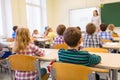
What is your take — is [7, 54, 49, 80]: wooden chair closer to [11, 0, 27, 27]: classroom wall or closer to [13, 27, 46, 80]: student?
[13, 27, 46, 80]: student

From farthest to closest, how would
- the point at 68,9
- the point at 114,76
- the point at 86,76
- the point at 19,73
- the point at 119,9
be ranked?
the point at 68,9
the point at 119,9
the point at 19,73
the point at 114,76
the point at 86,76

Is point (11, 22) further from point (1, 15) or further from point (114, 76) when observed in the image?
point (114, 76)

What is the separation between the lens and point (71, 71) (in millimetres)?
1548

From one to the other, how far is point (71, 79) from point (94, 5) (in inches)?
247

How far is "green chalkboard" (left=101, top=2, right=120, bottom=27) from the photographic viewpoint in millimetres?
6867

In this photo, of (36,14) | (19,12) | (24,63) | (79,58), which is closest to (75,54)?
(79,58)

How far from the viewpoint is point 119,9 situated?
680cm

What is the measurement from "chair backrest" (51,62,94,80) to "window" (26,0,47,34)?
6053 millimetres

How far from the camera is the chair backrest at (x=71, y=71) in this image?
1492mm

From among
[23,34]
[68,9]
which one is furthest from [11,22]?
[23,34]

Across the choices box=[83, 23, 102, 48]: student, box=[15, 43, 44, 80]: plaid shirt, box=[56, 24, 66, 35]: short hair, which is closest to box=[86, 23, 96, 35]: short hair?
box=[83, 23, 102, 48]: student

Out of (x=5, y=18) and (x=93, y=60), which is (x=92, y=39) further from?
(x=5, y=18)

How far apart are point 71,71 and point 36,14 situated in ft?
22.4

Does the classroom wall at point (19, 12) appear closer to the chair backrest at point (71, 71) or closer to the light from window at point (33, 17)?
the light from window at point (33, 17)
